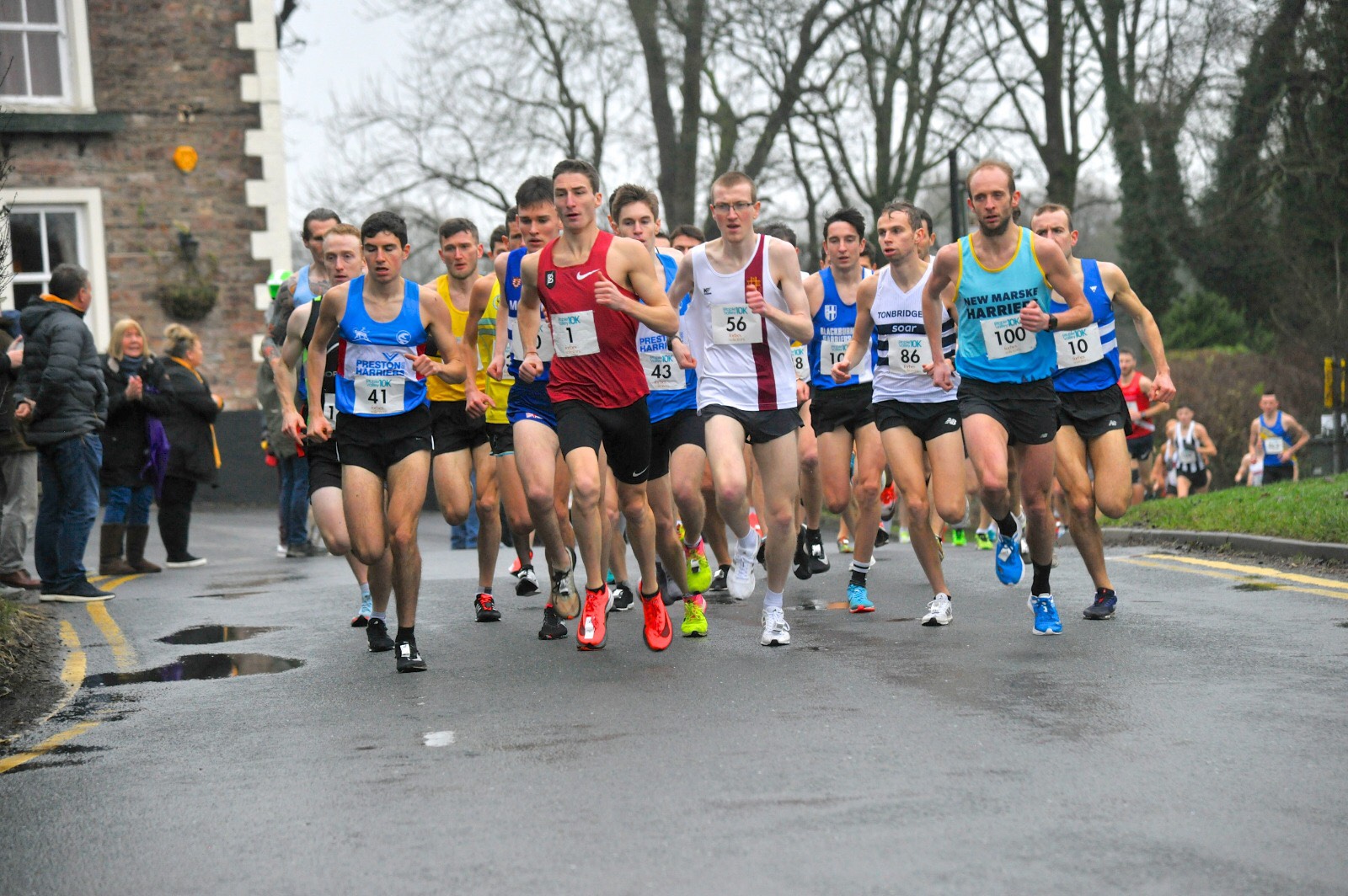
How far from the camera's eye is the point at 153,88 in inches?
920

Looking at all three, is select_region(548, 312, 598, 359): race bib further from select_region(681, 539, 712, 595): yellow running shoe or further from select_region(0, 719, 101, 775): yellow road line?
select_region(0, 719, 101, 775): yellow road line

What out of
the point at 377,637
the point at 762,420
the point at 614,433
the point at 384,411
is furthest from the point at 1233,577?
the point at 384,411

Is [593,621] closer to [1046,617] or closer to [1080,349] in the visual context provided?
[1046,617]

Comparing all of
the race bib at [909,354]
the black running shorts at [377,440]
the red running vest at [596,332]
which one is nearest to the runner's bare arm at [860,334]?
the race bib at [909,354]

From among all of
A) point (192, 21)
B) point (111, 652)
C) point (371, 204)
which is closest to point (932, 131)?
point (371, 204)

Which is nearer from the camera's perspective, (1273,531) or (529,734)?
(529,734)

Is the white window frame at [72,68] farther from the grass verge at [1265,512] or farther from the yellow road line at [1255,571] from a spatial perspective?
the yellow road line at [1255,571]

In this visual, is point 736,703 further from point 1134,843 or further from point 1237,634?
point 1237,634

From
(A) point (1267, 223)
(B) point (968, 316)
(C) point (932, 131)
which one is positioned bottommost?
(B) point (968, 316)

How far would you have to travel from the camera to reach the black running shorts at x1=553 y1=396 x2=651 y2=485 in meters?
7.98

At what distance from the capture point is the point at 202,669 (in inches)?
326

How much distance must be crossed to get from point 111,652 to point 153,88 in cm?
1606

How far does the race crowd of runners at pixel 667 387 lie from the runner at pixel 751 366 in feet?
0.04

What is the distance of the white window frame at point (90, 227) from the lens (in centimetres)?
2277
